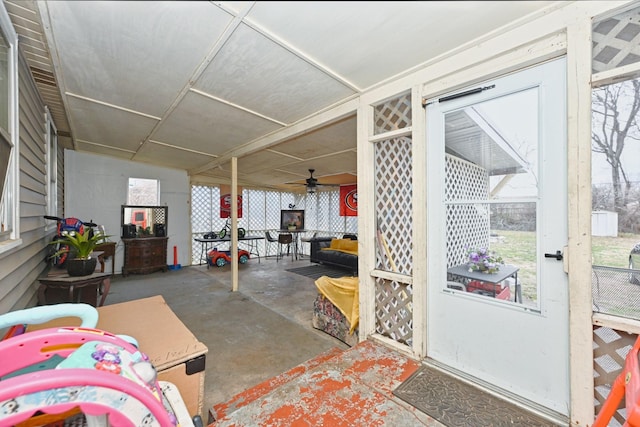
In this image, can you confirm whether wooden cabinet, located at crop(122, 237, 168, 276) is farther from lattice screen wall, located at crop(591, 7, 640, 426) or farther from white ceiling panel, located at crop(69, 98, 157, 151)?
lattice screen wall, located at crop(591, 7, 640, 426)

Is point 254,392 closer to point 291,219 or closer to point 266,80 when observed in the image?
point 266,80

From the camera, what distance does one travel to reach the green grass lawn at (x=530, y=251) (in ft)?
4.16

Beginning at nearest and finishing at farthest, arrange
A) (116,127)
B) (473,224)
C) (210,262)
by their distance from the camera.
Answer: (473,224)
(116,127)
(210,262)

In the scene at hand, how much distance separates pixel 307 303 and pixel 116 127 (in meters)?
3.54

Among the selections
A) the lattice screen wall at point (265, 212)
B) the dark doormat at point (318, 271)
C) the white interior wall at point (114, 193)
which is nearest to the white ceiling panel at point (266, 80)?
the dark doormat at point (318, 271)

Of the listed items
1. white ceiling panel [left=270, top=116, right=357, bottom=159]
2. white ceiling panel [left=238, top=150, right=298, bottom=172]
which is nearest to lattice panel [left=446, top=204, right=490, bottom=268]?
white ceiling panel [left=270, top=116, right=357, bottom=159]

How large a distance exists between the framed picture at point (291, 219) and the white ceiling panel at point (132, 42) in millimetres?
6568

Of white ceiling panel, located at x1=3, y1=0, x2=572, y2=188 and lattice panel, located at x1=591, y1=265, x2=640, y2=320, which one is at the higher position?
white ceiling panel, located at x1=3, y1=0, x2=572, y2=188

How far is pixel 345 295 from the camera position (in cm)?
259

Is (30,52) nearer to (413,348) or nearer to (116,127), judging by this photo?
(116,127)

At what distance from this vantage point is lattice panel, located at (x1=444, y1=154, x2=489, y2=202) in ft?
5.65

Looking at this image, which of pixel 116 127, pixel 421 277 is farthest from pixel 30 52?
pixel 421 277

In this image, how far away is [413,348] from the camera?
190 cm

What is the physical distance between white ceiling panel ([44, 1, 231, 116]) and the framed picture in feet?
21.5
